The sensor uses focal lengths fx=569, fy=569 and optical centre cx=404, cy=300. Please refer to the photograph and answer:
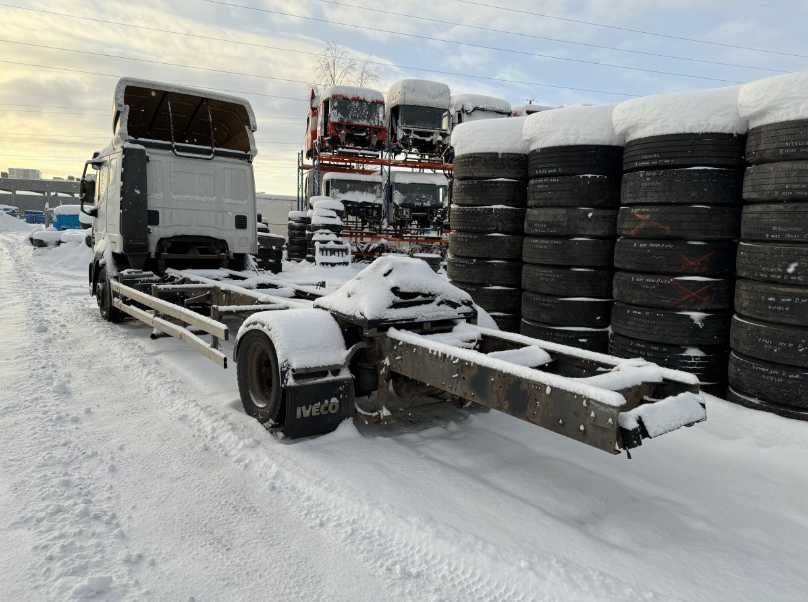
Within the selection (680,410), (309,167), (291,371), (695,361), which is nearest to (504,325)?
(695,361)

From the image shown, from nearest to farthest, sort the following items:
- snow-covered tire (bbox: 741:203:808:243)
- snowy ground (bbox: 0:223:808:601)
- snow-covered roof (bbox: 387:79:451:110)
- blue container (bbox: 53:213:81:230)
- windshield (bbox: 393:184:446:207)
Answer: snowy ground (bbox: 0:223:808:601), snow-covered tire (bbox: 741:203:808:243), snow-covered roof (bbox: 387:79:451:110), windshield (bbox: 393:184:446:207), blue container (bbox: 53:213:81:230)

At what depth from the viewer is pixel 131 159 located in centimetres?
734

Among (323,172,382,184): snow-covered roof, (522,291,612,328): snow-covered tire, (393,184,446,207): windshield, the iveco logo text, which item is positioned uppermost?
(323,172,382,184): snow-covered roof

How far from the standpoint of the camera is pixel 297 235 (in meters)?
19.0

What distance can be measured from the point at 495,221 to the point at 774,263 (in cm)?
283

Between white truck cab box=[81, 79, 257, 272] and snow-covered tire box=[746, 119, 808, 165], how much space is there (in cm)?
644

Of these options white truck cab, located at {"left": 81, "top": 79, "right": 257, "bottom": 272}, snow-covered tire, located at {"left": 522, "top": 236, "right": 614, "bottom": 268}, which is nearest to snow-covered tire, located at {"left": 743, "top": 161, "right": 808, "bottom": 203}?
snow-covered tire, located at {"left": 522, "top": 236, "right": 614, "bottom": 268}

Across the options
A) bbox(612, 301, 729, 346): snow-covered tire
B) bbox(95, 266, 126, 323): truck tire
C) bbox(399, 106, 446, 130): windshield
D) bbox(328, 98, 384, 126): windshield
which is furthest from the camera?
bbox(399, 106, 446, 130): windshield

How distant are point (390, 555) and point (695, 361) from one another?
333 cm

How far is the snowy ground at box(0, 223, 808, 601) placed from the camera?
232 centimetres

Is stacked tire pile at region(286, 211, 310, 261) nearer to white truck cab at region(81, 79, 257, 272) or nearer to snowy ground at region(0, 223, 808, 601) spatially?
white truck cab at region(81, 79, 257, 272)

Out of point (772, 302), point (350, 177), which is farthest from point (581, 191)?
point (350, 177)

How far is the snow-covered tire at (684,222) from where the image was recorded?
15.0 feet

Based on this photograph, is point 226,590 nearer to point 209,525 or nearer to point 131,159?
point 209,525
